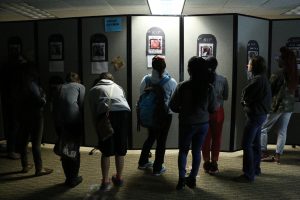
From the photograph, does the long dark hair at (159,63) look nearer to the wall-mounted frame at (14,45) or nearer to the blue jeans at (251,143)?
the blue jeans at (251,143)

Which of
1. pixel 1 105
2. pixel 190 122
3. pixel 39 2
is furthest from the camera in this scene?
pixel 39 2

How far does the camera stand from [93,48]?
4.67 meters

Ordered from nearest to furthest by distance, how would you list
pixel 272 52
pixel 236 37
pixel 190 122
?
pixel 190 122 < pixel 236 37 < pixel 272 52

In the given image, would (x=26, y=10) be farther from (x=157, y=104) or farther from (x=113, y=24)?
(x=157, y=104)

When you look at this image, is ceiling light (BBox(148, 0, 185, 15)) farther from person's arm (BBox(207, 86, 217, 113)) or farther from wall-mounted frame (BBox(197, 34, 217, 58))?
person's arm (BBox(207, 86, 217, 113))

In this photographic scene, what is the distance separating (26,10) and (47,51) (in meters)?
3.11

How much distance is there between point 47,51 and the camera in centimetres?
488

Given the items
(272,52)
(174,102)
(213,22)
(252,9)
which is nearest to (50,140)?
(174,102)

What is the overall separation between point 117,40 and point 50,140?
1896mm

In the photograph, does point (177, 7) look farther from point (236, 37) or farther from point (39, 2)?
point (39, 2)

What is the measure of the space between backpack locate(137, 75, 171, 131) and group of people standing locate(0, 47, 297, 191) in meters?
0.05

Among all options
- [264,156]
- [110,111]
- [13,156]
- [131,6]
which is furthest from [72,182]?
[131,6]

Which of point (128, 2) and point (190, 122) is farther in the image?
point (128, 2)

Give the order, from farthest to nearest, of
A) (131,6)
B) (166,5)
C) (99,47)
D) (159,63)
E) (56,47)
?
(131,6)
(166,5)
(56,47)
(99,47)
(159,63)
